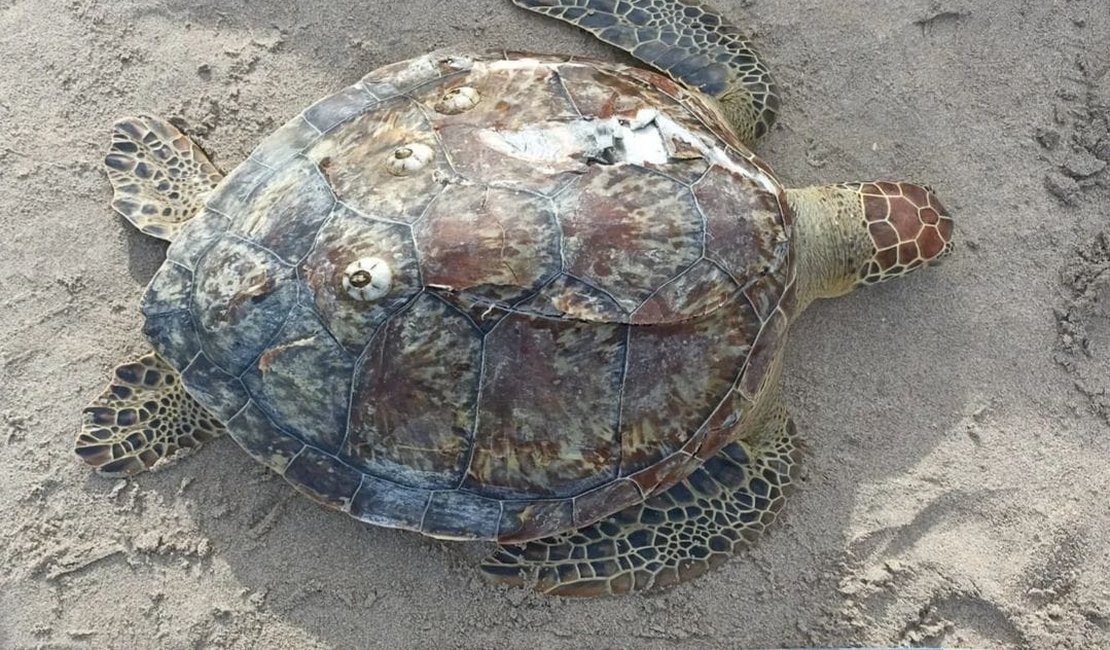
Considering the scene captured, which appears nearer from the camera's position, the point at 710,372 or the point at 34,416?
the point at 710,372

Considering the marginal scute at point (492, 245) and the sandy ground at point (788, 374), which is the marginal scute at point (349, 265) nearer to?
the marginal scute at point (492, 245)

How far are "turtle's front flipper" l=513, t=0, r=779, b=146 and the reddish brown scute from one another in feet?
1.23

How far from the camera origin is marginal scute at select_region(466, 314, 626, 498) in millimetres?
2082

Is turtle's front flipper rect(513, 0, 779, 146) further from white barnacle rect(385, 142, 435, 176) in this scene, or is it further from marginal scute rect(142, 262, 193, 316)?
marginal scute rect(142, 262, 193, 316)

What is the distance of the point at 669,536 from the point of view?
2500mm

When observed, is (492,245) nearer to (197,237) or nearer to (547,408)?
(547,408)

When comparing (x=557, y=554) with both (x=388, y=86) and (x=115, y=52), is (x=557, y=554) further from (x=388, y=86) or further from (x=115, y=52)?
(x=115, y=52)

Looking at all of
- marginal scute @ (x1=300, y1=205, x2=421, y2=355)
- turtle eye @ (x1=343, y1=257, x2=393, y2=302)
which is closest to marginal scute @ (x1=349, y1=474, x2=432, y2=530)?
marginal scute @ (x1=300, y1=205, x2=421, y2=355)

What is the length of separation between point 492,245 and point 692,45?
1.29 meters

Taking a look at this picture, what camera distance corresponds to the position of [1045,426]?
265 centimetres

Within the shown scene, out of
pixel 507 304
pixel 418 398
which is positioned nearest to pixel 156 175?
pixel 418 398

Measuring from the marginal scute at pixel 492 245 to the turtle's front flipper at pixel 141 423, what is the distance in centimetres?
104

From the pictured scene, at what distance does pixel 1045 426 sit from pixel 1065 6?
60.5 inches

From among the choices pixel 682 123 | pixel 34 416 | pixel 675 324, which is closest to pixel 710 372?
pixel 675 324
